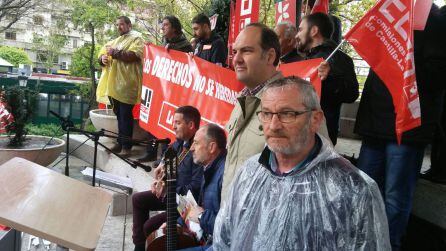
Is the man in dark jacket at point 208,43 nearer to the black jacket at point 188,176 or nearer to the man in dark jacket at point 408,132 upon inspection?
the black jacket at point 188,176

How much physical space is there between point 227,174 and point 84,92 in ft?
36.9

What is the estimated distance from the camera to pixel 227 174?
245 cm

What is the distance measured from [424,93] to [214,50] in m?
2.99

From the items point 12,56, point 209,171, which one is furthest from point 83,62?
point 12,56

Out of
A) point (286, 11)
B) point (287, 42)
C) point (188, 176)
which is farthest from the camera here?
point (286, 11)

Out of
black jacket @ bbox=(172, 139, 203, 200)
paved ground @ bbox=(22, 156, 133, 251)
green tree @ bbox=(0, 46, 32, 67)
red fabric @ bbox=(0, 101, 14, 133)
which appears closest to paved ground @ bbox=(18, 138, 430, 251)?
paved ground @ bbox=(22, 156, 133, 251)

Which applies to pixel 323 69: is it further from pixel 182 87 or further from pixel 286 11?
pixel 182 87

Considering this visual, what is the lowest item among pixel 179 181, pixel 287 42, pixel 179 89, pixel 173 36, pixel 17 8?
pixel 179 181

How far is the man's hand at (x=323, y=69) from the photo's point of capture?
10.1 ft

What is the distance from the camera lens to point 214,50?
213 inches

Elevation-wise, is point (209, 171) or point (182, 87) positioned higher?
point (182, 87)

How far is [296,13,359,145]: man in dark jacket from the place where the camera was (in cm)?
324

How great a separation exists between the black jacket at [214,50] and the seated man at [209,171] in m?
2.33

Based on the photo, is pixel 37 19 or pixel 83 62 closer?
pixel 83 62
